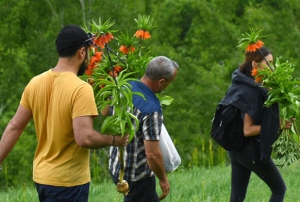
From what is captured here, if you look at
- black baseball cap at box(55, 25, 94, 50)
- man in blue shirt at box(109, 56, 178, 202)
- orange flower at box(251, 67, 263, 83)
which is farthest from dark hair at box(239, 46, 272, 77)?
black baseball cap at box(55, 25, 94, 50)

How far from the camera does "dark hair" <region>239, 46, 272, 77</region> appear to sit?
6336 millimetres

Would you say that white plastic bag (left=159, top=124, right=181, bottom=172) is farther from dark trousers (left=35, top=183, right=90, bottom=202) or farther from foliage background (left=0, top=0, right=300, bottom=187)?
foliage background (left=0, top=0, right=300, bottom=187)

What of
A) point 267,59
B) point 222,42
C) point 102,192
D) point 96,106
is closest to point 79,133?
point 96,106

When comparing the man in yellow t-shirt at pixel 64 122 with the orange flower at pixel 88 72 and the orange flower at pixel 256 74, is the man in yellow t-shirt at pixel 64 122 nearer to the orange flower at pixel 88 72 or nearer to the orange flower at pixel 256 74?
the orange flower at pixel 88 72

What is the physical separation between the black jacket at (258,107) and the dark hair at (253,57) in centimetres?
5

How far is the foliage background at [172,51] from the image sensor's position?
22000 millimetres

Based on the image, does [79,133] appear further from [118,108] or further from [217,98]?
→ [217,98]

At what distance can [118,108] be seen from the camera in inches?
182

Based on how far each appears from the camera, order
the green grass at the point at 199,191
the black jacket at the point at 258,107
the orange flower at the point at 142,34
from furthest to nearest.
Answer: the green grass at the point at 199,191, the black jacket at the point at 258,107, the orange flower at the point at 142,34

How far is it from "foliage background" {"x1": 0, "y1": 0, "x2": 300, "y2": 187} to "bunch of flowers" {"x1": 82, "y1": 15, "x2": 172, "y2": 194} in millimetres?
13932

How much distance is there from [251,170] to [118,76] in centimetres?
202

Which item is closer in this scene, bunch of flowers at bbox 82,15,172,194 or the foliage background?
bunch of flowers at bbox 82,15,172,194

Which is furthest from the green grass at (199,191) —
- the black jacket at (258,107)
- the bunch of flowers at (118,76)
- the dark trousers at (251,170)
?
the bunch of flowers at (118,76)

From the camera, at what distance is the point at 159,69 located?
5.25 m
